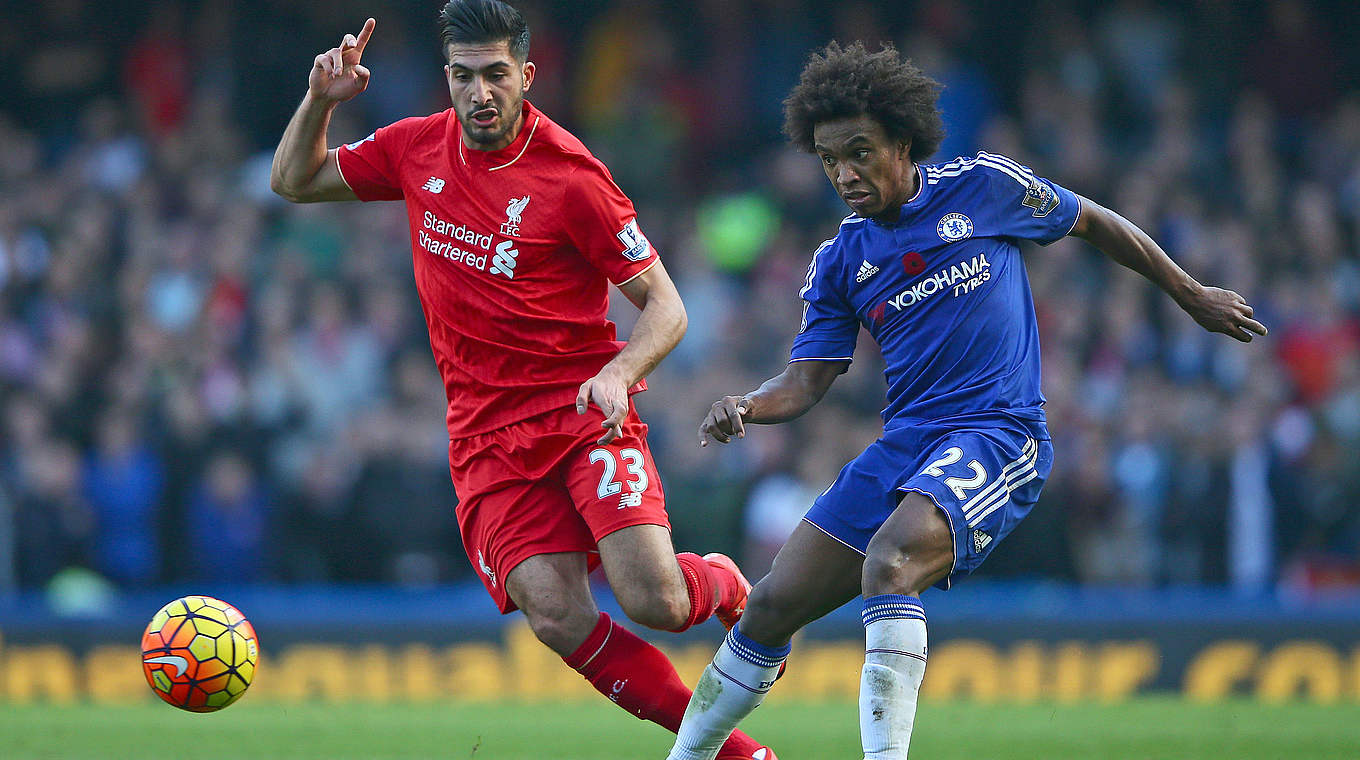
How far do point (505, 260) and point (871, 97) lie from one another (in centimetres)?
140

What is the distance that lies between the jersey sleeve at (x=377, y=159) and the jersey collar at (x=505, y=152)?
26 cm

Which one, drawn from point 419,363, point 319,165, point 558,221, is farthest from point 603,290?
point 419,363

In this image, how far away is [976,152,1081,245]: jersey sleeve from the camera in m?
5.90

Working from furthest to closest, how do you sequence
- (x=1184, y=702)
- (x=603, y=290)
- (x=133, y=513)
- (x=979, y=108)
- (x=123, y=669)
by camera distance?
1. (x=979, y=108)
2. (x=133, y=513)
3. (x=123, y=669)
4. (x=1184, y=702)
5. (x=603, y=290)

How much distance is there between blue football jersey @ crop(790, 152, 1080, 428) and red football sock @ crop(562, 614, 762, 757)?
3.91ft

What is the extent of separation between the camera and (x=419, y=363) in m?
13.1

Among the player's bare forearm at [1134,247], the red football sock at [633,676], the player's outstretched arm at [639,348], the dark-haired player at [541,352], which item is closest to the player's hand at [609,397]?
the player's outstretched arm at [639,348]

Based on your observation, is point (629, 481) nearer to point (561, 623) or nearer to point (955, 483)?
point (561, 623)

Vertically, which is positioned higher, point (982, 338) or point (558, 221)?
point (558, 221)

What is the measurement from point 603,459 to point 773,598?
769 mm

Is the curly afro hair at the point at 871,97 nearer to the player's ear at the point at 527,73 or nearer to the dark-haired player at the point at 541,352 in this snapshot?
the dark-haired player at the point at 541,352

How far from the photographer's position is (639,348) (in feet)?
18.9

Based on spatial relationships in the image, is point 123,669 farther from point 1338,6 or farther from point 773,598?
point 1338,6

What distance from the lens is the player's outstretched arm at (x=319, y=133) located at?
620 cm
